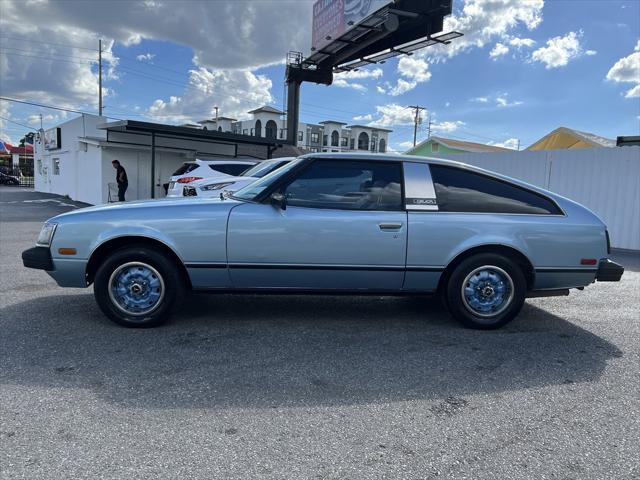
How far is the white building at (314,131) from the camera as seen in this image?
70.5 m

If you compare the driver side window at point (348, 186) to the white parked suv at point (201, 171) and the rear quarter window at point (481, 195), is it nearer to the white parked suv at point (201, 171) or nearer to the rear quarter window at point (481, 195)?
the rear quarter window at point (481, 195)

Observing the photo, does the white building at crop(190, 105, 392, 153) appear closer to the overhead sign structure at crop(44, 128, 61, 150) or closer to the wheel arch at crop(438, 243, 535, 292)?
the overhead sign structure at crop(44, 128, 61, 150)

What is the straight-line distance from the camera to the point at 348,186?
431cm

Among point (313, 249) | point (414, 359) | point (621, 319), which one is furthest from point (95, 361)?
point (621, 319)

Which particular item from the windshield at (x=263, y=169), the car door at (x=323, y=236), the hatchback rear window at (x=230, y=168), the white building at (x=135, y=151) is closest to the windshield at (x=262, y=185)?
the car door at (x=323, y=236)

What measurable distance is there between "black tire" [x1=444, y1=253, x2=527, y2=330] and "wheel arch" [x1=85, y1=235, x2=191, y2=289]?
2.43m

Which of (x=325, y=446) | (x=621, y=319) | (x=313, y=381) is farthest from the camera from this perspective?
(x=621, y=319)

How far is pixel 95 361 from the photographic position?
3.50m

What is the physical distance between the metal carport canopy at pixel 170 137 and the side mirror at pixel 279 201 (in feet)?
40.4

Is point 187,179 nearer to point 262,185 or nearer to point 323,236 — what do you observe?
point 262,185

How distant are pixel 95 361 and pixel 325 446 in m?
1.97

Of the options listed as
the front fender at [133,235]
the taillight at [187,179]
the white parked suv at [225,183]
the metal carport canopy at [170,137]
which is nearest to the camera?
the front fender at [133,235]

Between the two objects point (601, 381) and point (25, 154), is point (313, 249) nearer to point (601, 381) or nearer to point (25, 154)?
point (601, 381)

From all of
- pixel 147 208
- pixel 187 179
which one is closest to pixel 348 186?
pixel 147 208
